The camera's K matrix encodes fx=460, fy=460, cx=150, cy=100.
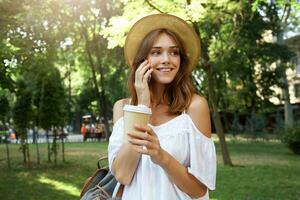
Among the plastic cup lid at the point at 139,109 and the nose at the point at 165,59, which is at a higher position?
the nose at the point at 165,59

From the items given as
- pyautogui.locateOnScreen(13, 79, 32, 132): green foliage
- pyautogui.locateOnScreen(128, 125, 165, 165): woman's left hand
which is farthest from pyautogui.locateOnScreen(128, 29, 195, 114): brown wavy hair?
pyautogui.locateOnScreen(13, 79, 32, 132): green foliage

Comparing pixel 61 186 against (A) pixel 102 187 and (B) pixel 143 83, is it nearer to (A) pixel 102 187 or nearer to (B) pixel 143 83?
(A) pixel 102 187

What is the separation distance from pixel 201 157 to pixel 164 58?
0.44 m

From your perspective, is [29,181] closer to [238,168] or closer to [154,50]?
[238,168]

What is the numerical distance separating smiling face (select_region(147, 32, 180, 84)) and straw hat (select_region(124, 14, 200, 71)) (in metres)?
0.05

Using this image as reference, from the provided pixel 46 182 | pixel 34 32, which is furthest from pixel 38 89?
pixel 46 182

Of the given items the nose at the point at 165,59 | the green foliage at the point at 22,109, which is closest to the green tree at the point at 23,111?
the green foliage at the point at 22,109

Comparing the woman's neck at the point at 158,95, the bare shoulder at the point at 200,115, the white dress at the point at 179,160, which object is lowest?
the white dress at the point at 179,160

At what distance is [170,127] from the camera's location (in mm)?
1900

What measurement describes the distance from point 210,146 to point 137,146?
0.35 metres

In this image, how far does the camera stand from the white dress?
1831 millimetres

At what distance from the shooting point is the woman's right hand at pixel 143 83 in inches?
69.4

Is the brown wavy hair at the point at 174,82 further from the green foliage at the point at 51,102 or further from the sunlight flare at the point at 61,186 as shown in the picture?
the green foliage at the point at 51,102

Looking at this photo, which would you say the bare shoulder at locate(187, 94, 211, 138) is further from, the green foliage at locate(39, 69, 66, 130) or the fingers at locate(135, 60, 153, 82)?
the green foliage at locate(39, 69, 66, 130)
